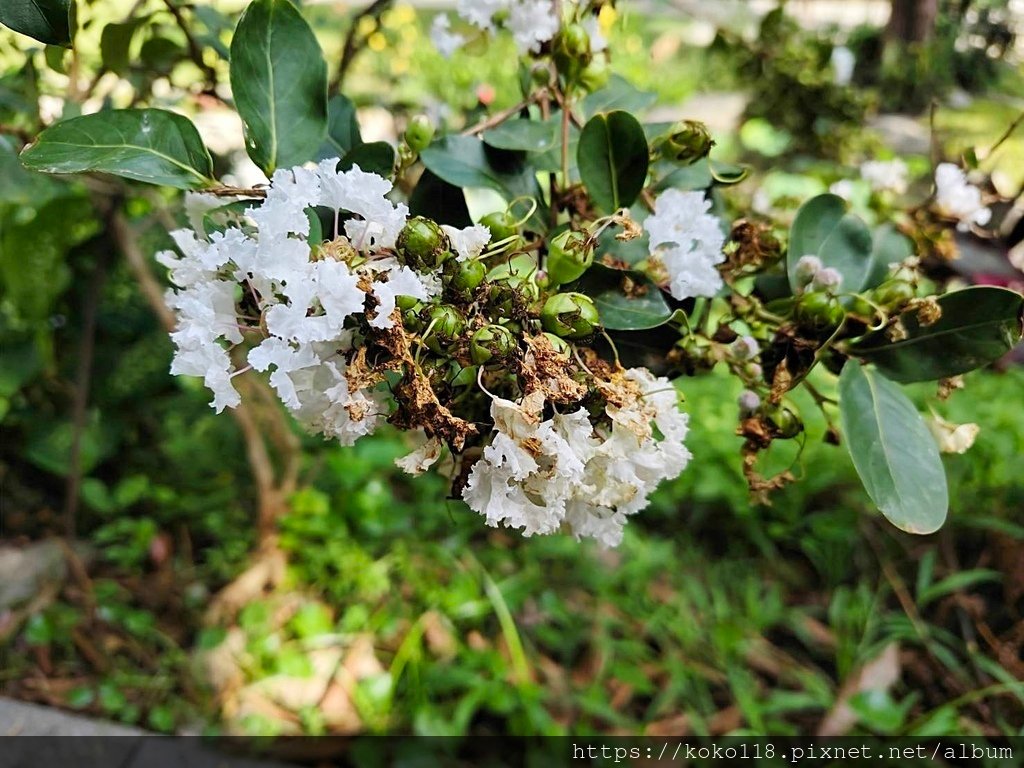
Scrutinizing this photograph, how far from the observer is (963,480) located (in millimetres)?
1619

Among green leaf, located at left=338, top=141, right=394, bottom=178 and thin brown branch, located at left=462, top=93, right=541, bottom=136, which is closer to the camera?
green leaf, located at left=338, top=141, right=394, bottom=178

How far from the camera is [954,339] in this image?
2.07 feet

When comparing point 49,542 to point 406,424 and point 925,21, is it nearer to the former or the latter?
point 406,424

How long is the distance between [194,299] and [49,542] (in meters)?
1.33

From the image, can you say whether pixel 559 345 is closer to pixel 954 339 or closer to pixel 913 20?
pixel 954 339

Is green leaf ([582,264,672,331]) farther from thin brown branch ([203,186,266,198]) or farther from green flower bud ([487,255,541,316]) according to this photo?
thin brown branch ([203,186,266,198])

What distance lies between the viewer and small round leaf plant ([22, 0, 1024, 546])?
0.49 m

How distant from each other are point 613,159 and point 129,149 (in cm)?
36

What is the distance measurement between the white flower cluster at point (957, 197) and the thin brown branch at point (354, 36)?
67 centimetres

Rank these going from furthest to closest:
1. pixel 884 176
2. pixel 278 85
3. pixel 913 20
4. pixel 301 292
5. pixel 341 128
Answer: pixel 913 20 → pixel 884 176 → pixel 341 128 → pixel 278 85 → pixel 301 292

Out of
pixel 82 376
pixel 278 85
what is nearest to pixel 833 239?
pixel 278 85

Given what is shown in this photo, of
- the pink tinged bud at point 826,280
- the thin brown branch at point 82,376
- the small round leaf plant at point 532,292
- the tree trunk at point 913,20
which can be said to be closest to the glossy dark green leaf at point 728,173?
the small round leaf plant at point 532,292

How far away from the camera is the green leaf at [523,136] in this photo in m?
Answer: 0.66

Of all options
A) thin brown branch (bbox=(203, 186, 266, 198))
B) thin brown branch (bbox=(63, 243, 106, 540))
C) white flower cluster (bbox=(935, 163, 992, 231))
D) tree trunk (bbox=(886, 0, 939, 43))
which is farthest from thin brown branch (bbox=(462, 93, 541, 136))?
tree trunk (bbox=(886, 0, 939, 43))
